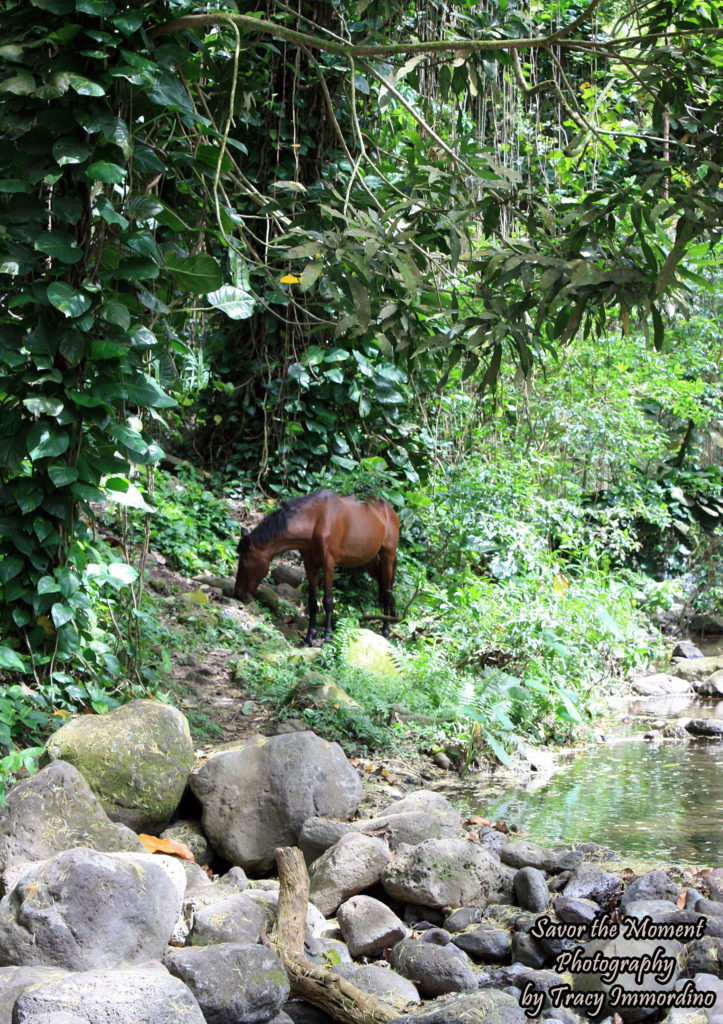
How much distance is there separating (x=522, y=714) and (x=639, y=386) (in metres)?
5.71

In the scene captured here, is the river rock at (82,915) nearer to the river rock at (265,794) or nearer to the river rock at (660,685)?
the river rock at (265,794)

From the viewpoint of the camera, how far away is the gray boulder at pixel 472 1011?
8.25 feet

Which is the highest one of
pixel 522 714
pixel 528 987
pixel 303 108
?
pixel 303 108

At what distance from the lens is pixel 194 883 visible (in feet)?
11.9

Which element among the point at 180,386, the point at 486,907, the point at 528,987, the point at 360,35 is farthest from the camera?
the point at 360,35

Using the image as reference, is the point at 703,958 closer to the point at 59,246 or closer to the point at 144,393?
the point at 144,393

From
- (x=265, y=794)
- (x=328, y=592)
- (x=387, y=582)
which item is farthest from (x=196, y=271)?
(x=387, y=582)

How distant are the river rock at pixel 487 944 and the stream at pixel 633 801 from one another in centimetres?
100

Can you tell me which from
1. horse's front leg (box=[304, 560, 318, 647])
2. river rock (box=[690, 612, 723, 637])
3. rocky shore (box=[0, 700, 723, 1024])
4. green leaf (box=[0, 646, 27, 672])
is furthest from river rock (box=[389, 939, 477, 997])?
river rock (box=[690, 612, 723, 637])

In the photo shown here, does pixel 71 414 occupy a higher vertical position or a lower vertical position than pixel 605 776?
higher

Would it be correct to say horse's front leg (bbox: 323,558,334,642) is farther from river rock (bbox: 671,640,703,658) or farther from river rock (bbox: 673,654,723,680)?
river rock (bbox: 671,640,703,658)

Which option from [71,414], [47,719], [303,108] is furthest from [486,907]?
[303,108]

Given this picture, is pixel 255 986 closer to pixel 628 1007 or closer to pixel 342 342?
pixel 628 1007

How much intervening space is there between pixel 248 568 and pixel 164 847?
3.45 metres
